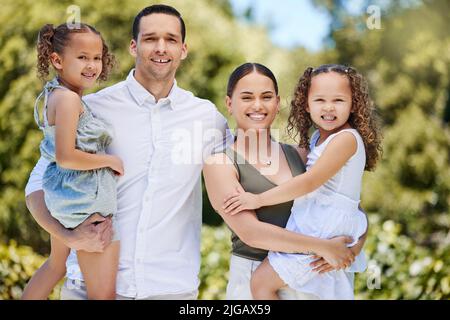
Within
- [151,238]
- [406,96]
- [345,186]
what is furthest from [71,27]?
[406,96]

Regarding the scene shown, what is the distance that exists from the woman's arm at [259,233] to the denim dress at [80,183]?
37 cm

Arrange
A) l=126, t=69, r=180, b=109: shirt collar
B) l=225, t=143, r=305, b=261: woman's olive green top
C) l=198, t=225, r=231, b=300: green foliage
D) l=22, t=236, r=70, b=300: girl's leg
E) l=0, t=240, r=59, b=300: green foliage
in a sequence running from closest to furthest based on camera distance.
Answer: l=225, t=143, r=305, b=261: woman's olive green top < l=126, t=69, r=180, b=109: shirt collar < l=22, t=236, r=70, b=300: girl's leg < l=0, t=240, r=59, b=300: green foliage < l=198, t=225, r=231, b=300: green foliage

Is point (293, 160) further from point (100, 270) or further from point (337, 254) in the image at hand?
point (100, 270)

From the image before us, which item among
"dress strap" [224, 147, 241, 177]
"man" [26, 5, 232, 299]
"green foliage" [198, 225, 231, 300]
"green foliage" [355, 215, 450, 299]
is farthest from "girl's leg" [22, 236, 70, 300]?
"green foliage" [355, 215, 450, 299]

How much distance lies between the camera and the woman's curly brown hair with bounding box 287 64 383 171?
254 cm

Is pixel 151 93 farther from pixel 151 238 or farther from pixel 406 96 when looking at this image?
pixel 406 96

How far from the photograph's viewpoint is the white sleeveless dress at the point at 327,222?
2424 millimetres

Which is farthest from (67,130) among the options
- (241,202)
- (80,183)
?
(241,202)

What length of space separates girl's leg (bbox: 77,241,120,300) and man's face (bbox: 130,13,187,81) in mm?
662

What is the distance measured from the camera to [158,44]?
2582 millimetres

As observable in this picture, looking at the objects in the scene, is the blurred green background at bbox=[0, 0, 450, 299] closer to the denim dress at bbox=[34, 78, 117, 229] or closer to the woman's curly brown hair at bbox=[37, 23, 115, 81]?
the woman's curly brown hair at bbox=[37, 23, 115, 81]

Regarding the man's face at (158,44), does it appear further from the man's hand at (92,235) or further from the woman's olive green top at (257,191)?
the man's hand at (92,235)

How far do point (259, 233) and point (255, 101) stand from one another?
0.47m

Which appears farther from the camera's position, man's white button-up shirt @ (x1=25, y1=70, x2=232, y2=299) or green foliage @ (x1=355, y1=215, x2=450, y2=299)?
green foliage @ (x1=355, y1=215, x2=450, y2=299)
